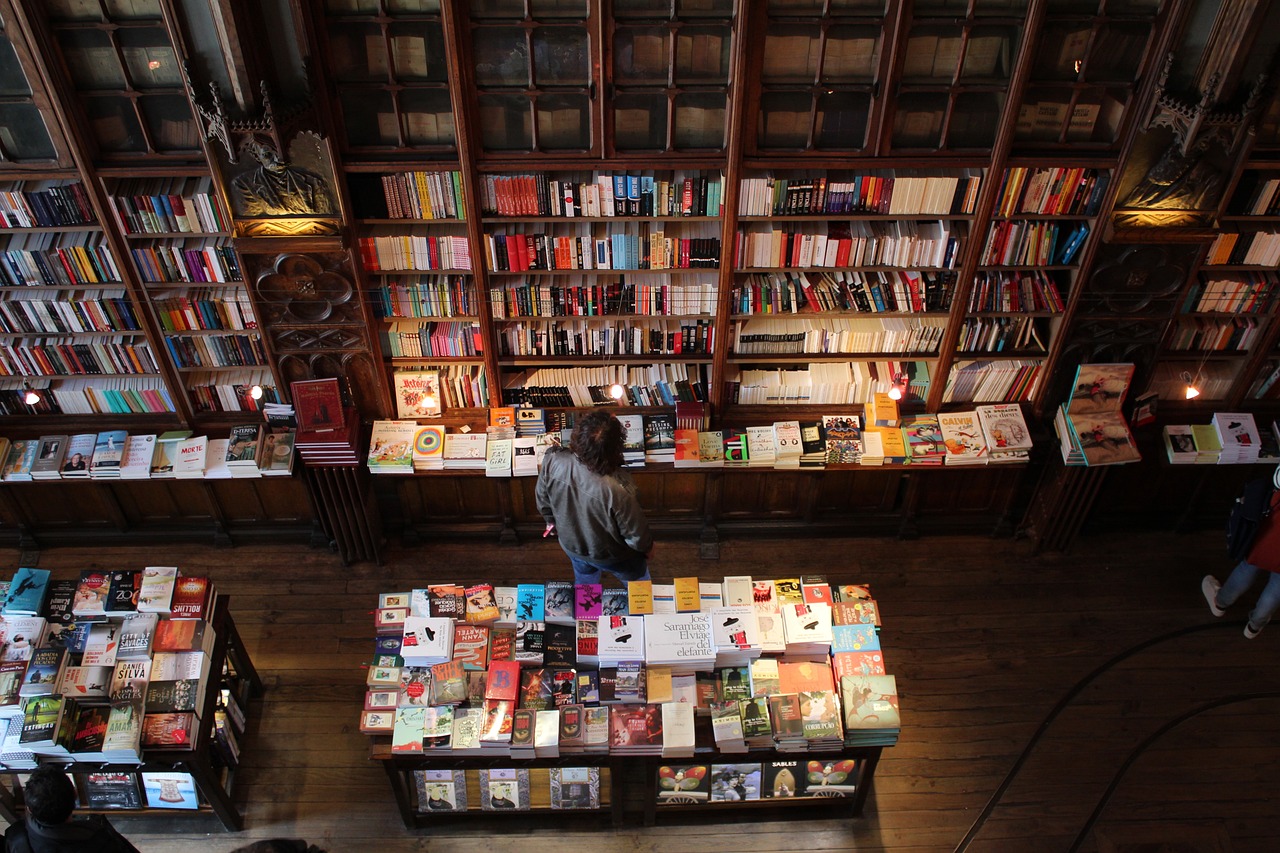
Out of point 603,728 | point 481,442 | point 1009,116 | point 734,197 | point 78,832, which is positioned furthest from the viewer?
point 481,442

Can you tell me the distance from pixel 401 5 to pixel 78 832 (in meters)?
4.06

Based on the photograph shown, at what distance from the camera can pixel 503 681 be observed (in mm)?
4789

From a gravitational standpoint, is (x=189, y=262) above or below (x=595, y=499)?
above

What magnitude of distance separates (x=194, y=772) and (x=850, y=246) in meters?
4.64

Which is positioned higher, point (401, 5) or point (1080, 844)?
point (401, 5)

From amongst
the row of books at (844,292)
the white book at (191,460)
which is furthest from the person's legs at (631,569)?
the white book at (191,460)

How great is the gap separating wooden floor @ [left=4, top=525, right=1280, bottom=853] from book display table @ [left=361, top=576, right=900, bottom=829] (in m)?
0.35

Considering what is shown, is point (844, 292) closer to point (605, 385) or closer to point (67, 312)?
point (605, 385)

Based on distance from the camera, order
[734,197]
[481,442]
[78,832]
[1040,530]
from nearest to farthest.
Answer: [78,832] → [734,197] → [481,442] → [1040,530]

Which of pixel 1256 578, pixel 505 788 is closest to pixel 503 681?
pixel 505 788

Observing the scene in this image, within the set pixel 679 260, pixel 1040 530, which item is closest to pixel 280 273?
pixel 679 260

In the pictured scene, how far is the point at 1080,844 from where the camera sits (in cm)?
503

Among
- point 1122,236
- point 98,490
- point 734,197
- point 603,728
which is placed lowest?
point 98,490

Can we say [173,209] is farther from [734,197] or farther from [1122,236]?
[1122,236]
